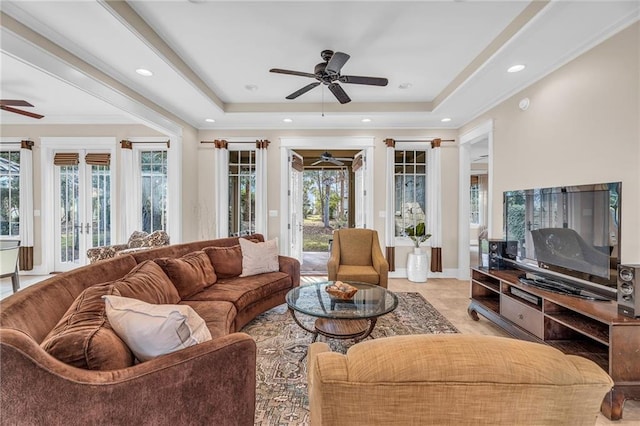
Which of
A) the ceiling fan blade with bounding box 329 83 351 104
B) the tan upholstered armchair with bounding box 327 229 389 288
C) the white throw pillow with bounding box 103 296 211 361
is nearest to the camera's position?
the white throw pillow with bounding box 103 296 211 361

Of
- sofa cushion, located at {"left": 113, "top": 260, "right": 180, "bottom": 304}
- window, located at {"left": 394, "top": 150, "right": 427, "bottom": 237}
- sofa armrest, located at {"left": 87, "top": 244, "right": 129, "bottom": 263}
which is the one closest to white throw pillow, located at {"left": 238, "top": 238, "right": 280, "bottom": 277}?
sofa cushion, located at {"left": 113, "top": 260, "right": 180, "bottom": 304}

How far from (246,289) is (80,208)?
14.5ft

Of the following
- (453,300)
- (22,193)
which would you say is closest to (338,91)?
(453,300)

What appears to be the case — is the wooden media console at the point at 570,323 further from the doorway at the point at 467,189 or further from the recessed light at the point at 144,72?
the recessed light at the point at 144,72

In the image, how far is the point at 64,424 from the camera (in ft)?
3.02

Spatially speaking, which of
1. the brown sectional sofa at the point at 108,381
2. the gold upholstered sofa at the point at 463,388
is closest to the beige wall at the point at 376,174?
the brown sectional sofa at the point at 108,381

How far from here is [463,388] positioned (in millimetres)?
606

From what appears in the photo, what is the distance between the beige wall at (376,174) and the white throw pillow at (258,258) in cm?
162

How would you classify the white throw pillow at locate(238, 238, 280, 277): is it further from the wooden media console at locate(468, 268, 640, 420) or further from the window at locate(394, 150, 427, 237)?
the window at locate(394, 150, 427, 237)

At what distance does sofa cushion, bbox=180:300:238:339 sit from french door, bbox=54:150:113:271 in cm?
393

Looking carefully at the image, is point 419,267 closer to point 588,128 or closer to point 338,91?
point 588,128

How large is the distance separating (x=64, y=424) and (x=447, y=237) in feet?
16.6

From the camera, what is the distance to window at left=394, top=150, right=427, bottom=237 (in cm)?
504

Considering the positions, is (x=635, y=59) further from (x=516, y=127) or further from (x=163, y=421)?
(x=163, y=421)
